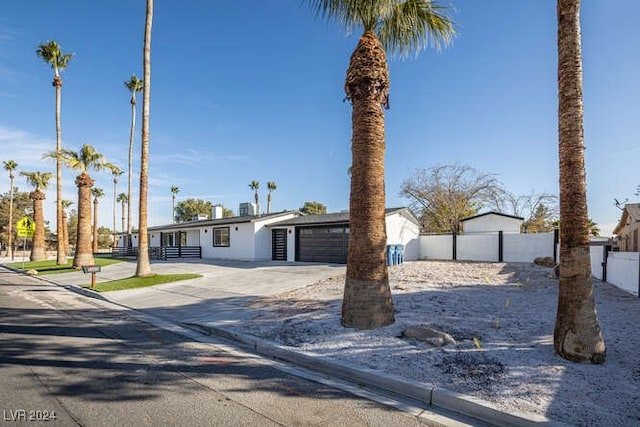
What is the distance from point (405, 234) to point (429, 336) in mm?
17882

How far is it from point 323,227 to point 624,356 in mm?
18032

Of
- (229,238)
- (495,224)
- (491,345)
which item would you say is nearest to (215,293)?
(491,345)

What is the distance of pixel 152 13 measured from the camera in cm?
1672

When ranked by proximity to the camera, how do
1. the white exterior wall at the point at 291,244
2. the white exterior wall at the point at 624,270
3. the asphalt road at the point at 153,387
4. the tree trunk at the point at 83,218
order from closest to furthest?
1. the asphalt road at the point at 153,387
2. the white exterior wall at the point at 624,270
3. the tree trunk at the point at 83,218
4. the white exterior wall at the point at 291,244

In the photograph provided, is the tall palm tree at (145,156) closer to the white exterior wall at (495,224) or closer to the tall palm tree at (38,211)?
the white exterior wall at (495,224)

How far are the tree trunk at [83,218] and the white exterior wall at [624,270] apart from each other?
2676 centimetres

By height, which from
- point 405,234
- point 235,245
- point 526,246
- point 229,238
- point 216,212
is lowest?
point 235,245

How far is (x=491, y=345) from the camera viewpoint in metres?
5.82

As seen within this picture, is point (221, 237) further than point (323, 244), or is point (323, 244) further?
point (221, 237)

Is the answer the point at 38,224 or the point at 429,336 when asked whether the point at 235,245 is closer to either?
the point at 38,224

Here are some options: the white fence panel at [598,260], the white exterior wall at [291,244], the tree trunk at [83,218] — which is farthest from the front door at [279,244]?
the white fence panel at [598,260]

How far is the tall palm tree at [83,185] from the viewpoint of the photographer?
2267 centimetres

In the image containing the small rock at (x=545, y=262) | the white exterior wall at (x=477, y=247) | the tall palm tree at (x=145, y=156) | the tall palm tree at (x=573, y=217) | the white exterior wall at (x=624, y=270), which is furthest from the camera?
the white exterior wall at (x=477, y=247)

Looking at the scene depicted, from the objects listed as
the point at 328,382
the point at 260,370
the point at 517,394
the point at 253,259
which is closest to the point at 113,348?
the point at 260,370
